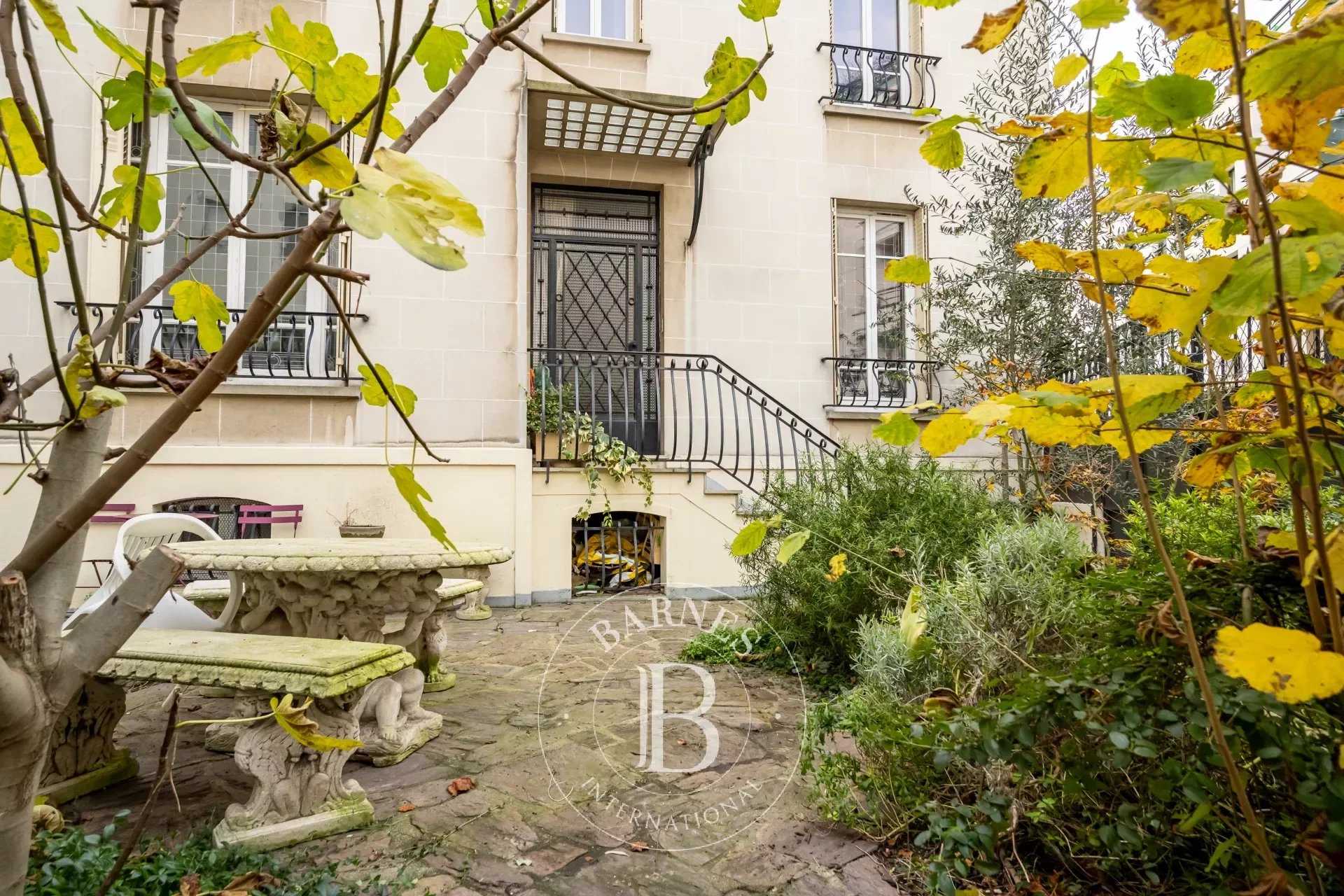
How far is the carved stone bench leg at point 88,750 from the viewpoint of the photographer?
96.3 inches

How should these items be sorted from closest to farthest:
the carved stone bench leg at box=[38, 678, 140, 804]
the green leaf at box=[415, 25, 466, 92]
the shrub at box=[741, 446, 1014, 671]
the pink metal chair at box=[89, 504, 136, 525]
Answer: the green leaf at box=[415, 25, 466, 92] → the carved stone bench leg at box=[38, 678, 140, 804] → the shrub at box=[741, 446, 1014, 671] → the pink metal chair at box=[89, 504, 136, 525]

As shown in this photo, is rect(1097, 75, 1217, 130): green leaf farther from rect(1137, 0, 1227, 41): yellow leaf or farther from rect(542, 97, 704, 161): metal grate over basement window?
rect(542, 97, 704, 161): metal grate over basement window

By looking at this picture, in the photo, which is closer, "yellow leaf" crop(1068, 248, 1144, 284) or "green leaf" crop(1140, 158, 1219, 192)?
"green leaf" crop(1140, 158, 1219, 192)

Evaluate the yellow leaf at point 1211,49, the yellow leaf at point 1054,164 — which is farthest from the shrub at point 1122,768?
the yellow leaf at point 1211,49

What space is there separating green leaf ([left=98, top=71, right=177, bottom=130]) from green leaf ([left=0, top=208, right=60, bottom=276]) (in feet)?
0.42

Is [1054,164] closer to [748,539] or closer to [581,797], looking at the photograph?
[748,539]

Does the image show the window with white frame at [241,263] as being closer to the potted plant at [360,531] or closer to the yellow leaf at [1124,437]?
the potted plant at [360,531]

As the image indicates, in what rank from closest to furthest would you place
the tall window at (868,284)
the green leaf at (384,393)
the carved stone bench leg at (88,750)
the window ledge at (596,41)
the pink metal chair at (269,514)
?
the green leaf at (384,393), the carved stone bench leg at (88,750), the pink metal chair at (269,514), the window ledge at (596,41), the tall window at (868,284)

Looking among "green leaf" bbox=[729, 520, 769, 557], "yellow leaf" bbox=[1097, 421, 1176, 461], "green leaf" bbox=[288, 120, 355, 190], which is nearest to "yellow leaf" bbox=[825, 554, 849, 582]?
"green leaf" bbox=[729, 520, 769, 557]

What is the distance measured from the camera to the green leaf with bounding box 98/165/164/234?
856 millimetres

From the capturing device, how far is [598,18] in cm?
755

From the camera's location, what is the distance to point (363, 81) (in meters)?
0.85

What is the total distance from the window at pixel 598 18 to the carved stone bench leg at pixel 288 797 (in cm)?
712

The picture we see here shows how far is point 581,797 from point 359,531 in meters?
3.88
